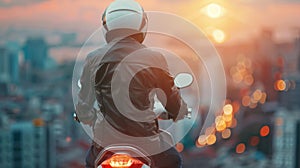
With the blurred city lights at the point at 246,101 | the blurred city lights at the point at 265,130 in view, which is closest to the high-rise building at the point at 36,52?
the blurred city lights at the point at 246,101

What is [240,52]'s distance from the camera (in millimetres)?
6754

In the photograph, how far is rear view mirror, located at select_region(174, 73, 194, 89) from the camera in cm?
103

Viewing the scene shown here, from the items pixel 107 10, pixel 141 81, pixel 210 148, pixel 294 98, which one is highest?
pixel 107 10

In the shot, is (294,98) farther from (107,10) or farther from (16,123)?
(107,10)

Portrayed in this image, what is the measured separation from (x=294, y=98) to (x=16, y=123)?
4583 millimetres

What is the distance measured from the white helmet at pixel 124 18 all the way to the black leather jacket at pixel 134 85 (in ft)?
0.11

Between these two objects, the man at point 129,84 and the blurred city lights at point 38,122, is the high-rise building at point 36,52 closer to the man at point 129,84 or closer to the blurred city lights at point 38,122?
the blurred city lights at point 38,122

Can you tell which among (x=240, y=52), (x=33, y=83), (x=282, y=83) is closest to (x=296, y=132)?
(x=282, y=83)

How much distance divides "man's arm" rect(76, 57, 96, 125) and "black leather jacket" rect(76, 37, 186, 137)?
3cm

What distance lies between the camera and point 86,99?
1.09m

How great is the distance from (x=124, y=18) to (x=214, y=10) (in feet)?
9.84

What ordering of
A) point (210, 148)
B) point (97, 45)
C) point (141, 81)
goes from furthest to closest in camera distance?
point (210, 148), point (97, 45), point (141, 81)

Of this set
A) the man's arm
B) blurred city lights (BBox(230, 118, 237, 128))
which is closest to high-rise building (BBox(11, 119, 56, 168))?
blurred city lights (BBox(230, 118, 237, 128))

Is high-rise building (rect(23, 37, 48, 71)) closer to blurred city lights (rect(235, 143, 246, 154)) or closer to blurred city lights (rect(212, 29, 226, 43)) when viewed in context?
blurred city lights (rect(212, 29, 226, 43))
